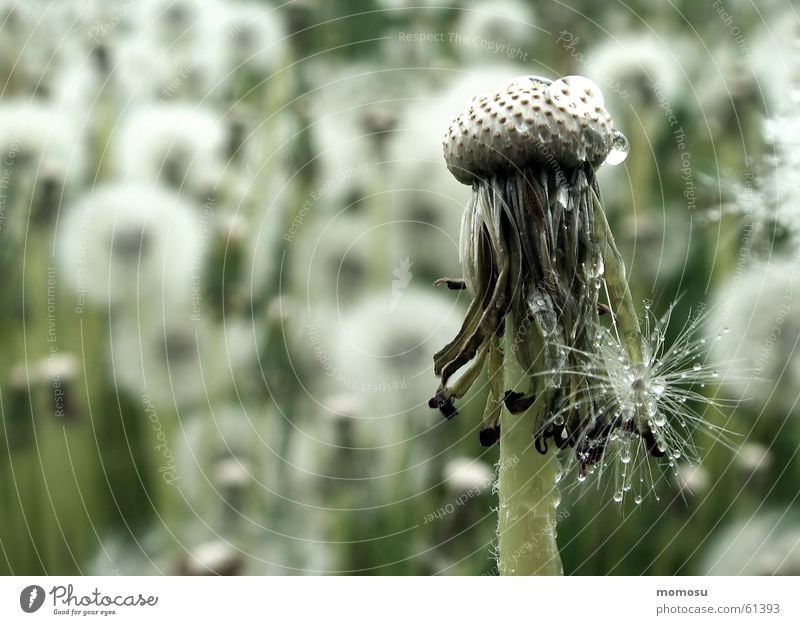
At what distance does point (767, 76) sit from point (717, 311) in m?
0.35

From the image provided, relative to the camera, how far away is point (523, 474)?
28.9 inches

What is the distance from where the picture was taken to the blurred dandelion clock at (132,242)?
1219mm

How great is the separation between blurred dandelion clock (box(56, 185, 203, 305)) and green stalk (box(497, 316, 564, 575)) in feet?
2.03

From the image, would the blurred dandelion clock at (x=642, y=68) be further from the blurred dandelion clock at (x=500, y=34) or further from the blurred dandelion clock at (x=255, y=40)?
the blurred dandelion clock at (x=255, y=40)

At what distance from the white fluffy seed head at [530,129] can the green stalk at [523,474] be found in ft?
0.46

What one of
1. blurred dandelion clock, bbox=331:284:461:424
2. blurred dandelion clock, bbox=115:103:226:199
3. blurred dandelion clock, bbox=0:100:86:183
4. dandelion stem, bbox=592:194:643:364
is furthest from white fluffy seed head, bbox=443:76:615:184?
blurred dandelion clock, bbox=0:100:86:183

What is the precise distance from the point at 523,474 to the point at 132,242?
720mm

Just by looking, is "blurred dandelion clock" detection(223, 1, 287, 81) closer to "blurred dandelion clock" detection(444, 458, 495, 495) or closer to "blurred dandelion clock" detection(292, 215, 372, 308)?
"blurred dandelion clock" detection(292, 215, 372, 308)

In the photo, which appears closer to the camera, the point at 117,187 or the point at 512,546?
the point at 512,546

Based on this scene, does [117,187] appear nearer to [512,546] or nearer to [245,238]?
[245,238]
